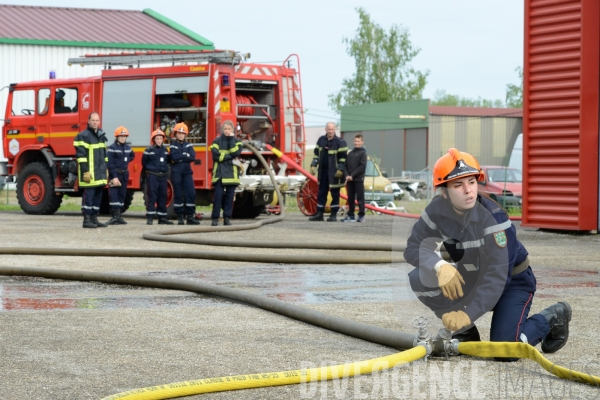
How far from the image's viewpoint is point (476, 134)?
161 feet

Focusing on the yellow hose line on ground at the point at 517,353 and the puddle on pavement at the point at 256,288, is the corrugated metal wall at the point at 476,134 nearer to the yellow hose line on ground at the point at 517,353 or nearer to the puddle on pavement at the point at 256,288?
the puddle on pavement at the point at 256,288

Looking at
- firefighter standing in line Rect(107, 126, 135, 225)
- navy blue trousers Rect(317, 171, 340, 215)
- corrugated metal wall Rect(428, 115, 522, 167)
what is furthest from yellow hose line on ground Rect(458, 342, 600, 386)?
corrugated metal wall Rect(428, 115, 522, 167)

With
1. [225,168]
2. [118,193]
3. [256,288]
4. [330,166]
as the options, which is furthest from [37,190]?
[256,288]

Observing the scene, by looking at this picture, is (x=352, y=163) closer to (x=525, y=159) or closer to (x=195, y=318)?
(x=525, y=159)

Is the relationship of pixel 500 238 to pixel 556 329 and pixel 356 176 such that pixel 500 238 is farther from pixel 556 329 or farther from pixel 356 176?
pixel 356 176

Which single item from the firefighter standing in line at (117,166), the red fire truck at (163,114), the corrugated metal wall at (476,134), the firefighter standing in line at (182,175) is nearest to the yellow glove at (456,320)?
the firefighter standing in line at (182,175)

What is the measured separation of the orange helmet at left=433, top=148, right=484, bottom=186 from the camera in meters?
4.41

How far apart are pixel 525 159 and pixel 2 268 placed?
9023 mm

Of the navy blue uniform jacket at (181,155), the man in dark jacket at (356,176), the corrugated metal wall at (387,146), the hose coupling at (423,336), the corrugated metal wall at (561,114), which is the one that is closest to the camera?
the hose coupling at (423,336)

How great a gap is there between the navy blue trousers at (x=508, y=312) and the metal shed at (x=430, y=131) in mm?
41128

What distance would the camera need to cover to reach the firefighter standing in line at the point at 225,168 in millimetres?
14391

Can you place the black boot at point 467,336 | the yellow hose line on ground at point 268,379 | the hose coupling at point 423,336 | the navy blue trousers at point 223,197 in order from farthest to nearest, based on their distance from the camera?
the navy blue trousers at point 223,197 → the black boot at point 467,336 → the hose coupling at point 423,336 → the yellow hose line on ground at point 268,379

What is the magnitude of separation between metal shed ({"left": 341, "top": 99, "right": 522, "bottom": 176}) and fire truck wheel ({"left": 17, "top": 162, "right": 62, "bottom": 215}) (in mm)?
29091

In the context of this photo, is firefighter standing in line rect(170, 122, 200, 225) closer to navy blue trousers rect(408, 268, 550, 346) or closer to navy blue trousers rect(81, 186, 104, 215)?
navy blue trousers rect(81, 186, 104, 215)
